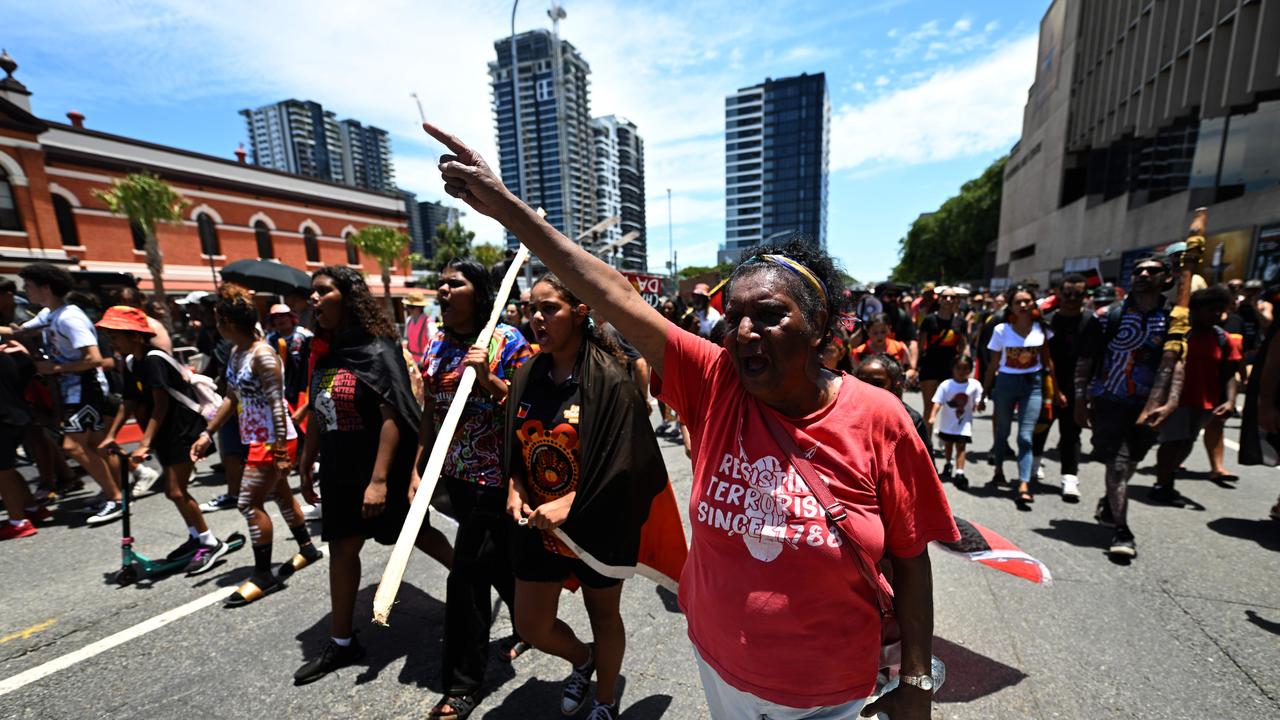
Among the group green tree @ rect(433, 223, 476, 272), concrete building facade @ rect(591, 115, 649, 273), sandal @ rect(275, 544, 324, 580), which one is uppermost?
concrete building facade @ rect(591, 115, 649, 273)

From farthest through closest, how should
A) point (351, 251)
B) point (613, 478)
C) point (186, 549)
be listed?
point (351, 251) → point (186, 549) → point (613, 478)

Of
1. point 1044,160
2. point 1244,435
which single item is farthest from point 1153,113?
point 1244,435

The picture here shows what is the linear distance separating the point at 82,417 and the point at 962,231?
67917mm

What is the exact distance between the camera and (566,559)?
2260mm

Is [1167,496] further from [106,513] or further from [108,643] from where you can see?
[106,513]

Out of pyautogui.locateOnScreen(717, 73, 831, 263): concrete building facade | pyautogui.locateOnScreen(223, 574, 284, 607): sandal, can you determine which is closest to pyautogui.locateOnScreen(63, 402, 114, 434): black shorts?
pyautogui.locateOnScreen(223, 574, 284, 607): sandal

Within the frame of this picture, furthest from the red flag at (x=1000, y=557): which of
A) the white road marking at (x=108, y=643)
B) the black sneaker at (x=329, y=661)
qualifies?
the white road marking at (x=108, y=643)

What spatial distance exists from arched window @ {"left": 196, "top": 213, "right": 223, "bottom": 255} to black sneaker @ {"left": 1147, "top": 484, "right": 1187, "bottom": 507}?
36975 mm

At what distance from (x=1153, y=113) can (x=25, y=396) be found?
3635 cm

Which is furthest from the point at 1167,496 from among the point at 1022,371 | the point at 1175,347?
the point at 1175,347

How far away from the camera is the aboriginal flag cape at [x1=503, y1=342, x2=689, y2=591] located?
2.10 m

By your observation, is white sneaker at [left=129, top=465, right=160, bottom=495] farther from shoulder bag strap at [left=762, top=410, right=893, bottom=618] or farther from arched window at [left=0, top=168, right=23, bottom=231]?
arched window at [left=0, top=168, right=23, bottom=231]

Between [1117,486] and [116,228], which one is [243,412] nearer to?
[1117,486]

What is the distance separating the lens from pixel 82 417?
204 inches
